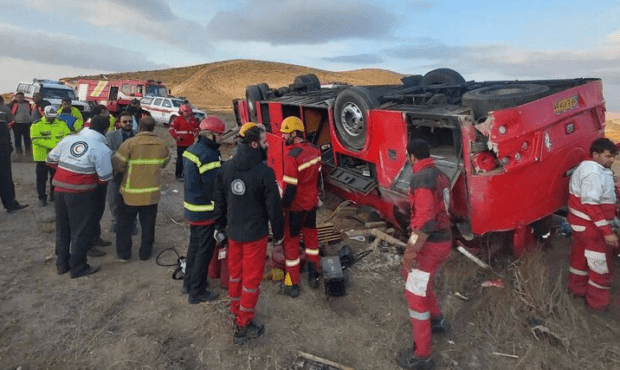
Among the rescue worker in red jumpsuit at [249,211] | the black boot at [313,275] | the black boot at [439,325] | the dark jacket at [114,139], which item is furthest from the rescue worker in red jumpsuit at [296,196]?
the dark jacket at [114,139]

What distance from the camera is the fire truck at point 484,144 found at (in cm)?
355

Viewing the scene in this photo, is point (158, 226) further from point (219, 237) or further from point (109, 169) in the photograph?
point (219, 237)

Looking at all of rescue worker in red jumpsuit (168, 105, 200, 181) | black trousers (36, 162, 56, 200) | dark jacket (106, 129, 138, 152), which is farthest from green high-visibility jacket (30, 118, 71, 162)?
rescue worker in red jumpsuit (168, 105, 200, 181)

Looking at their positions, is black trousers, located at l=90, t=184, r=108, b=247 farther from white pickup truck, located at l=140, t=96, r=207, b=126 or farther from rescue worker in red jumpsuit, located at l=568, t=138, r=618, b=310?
white pickup truck, located at l=140, t=96, r=207, b=126

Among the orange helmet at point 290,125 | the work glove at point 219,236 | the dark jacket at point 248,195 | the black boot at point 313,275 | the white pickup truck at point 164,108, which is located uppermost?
the white pickup truck at point 164,108

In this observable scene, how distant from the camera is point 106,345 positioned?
3189 mm

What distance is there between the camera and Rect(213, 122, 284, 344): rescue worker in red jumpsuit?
319cm

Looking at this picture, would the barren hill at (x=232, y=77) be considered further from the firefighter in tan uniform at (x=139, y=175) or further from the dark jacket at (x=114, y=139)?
the firefighter in tan uniform at (x=139, y=175)

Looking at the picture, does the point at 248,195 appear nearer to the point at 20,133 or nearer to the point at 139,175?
the point at 139,175

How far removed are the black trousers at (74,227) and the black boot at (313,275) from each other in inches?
90.9

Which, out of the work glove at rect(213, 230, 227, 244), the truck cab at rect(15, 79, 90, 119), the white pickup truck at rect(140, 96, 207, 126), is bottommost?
the work glove at rect(213, 230, 227, 244)

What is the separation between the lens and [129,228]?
15.3 feet

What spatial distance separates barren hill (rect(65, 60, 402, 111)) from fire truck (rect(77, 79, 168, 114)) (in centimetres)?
1255

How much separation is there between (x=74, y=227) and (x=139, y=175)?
0.81 meters
